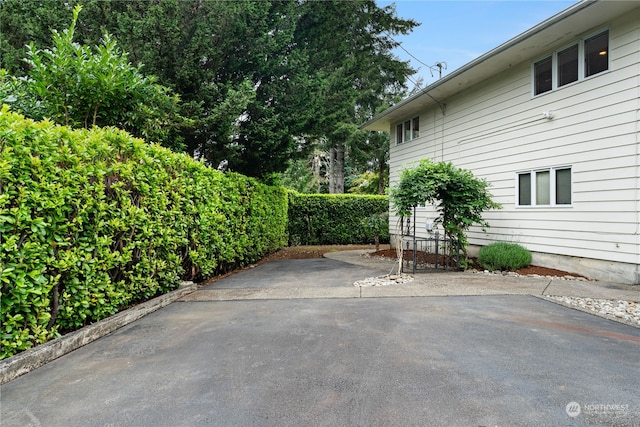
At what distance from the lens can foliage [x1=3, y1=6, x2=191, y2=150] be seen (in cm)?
476

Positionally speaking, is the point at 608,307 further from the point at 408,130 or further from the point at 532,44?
the point at 408,130

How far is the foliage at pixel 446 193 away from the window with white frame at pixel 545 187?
80 centimetres

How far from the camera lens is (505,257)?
709 cm

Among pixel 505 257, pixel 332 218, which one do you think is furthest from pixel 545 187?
pixel 332 218

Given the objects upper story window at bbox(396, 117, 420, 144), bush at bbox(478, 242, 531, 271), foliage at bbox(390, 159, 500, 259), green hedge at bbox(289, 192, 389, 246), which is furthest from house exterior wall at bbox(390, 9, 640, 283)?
green hedge at bbox(289, 192, 389, 246)

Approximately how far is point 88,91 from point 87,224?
278 cm

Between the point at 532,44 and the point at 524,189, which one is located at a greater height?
the point at 532,44

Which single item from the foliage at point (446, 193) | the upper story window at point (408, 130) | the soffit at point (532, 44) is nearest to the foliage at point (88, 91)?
the foliage at point (446, 193)

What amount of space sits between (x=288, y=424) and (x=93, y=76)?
5.37 meters

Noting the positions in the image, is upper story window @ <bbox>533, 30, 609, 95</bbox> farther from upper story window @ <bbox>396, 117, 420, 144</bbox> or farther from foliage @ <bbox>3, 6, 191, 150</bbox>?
foliage @ <bbox>3, 6, 191, 150</bbox>

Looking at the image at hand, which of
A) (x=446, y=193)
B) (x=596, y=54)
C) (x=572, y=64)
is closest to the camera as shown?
(x=596, y=54)

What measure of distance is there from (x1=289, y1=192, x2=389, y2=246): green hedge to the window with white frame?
685cm

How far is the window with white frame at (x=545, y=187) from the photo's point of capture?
6.64 meters

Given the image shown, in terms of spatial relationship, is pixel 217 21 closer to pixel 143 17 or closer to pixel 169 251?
pixel 143 17
